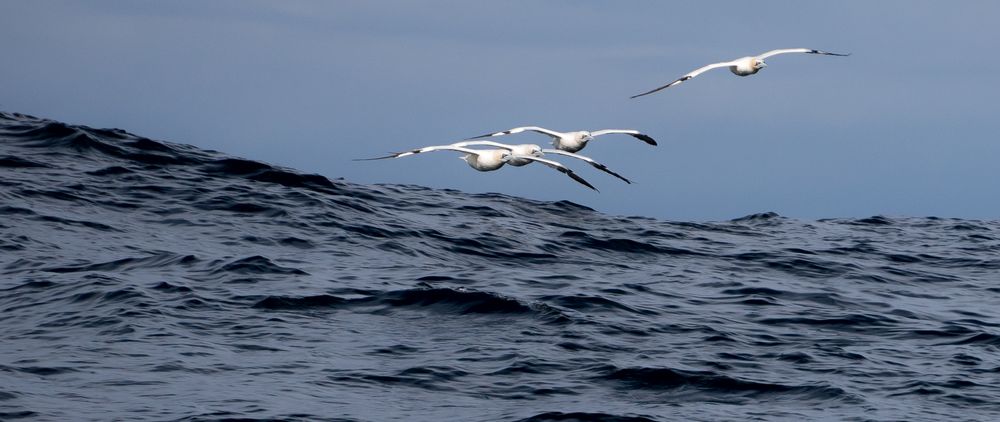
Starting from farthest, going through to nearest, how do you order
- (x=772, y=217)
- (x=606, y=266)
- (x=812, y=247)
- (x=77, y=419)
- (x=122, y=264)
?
(x=772, y=217) → (x=812, y=247) → (x=606, y=266) → (x=122, y=264) → (x=77, y=419)

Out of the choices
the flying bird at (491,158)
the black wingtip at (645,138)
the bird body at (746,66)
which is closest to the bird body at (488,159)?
the flying bird at (491,158)

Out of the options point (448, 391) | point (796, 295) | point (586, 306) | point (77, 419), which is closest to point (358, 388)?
point (448, 391)

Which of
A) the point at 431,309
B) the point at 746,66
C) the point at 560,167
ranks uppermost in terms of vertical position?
the point at 746,66

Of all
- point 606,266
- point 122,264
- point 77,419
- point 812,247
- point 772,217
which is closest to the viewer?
point 77,419

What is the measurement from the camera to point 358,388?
18.3m

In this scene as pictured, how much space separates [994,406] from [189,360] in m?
10.8

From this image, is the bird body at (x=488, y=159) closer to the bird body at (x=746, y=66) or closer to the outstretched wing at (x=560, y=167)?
the outstretched wing at (x=560, y=167)

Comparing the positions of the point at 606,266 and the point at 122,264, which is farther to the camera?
the point at 606,266

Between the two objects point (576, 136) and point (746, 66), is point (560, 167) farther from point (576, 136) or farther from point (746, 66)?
point (746, 66)

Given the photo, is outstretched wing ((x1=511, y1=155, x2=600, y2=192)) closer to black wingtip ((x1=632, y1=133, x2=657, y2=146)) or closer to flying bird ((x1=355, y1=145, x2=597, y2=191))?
flying bird ((x1=355, y1=145, x2=597, y2=191))

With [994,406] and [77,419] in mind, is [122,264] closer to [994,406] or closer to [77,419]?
[77,419]

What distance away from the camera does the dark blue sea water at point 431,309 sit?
18.0m

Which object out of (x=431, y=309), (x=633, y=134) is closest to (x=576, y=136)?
(x=633, y=134)

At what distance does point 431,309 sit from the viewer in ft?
74.8
